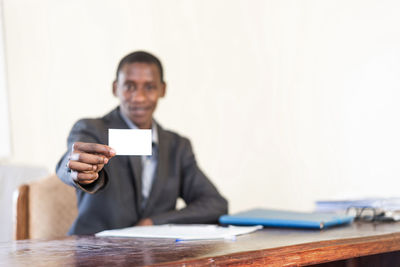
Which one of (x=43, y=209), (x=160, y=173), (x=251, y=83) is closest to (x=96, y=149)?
(x=160, y=173)

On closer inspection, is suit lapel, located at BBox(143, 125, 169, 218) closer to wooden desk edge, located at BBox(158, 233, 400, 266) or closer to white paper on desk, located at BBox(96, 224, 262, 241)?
white paper on desk, located at BBox(96, 224, 262, 241)

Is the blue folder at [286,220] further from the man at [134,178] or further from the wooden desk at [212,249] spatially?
the man at [134,178]

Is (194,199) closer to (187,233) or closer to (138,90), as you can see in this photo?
(138,90)

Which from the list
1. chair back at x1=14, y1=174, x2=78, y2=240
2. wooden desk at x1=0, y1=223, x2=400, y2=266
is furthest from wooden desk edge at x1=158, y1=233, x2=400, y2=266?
chair back at x1=14, y1=174, x2=78, y2=240

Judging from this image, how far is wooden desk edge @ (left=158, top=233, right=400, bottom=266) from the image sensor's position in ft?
2.30

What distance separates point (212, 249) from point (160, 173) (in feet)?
2.67

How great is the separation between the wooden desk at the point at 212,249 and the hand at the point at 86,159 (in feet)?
0.43

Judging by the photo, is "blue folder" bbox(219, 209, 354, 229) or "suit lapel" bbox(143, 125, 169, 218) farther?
"suit lapel" bbox(143, 125, 169, 218)

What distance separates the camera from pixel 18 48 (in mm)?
2484

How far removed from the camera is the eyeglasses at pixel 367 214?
1296mm

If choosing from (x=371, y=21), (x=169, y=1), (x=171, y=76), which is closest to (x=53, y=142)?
(x=171, y=76)

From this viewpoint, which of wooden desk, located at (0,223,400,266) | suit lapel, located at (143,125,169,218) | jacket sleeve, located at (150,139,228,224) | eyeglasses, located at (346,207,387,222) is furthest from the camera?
suit lapel, located at (143,125,169,218)

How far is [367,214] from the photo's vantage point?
1.42m

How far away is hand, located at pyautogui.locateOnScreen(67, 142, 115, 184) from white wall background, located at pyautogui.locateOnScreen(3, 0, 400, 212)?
165cm
